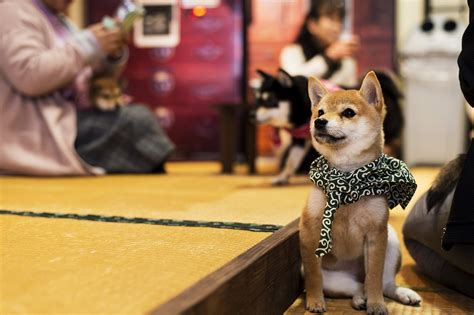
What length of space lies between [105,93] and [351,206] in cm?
234

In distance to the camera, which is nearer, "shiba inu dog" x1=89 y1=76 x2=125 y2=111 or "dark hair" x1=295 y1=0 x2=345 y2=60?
"shiba inu dog" x1=89 y1=76 x2=125 y2=111

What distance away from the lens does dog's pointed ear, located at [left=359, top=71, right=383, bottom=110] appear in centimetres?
107

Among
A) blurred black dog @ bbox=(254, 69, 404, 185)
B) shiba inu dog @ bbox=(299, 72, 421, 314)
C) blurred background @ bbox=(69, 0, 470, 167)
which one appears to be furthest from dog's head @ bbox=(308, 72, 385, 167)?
blurred background @ bbox=(69, 0, 470, 167)

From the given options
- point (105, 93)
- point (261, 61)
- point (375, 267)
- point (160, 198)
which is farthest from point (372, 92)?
point (261, 61)

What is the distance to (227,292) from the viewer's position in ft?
2.53

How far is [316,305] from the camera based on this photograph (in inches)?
42.6

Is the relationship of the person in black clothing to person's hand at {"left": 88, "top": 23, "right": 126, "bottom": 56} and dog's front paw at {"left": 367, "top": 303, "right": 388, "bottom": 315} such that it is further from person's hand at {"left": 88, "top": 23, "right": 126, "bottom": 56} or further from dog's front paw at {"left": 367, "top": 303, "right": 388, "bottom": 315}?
person's hand at {"left": 88, "top": 23, "right": 126, "bottom": 56}

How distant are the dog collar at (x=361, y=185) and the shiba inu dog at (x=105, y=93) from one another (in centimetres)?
224

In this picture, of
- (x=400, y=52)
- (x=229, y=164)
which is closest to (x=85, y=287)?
(x=229, y=164)

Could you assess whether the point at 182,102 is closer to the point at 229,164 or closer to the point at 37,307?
the point at 229,164

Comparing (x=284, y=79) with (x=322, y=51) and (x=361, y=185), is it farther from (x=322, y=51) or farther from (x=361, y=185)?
(x=361, y=185)

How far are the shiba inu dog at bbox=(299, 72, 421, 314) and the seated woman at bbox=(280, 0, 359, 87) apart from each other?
2104 mm

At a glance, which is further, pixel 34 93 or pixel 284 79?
pixel 34 93

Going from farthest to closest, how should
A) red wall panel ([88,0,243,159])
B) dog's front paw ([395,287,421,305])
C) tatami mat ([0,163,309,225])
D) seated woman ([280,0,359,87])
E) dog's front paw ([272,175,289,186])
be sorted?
red wall panel ([88,0,243,159]), seated woman ([280,0,359,87]), dog's front paw ([272,175,289,186]), tatami mat ([0,163,309,225]), dog's front paw ([395,287,421,305])
